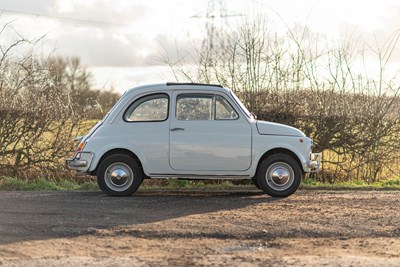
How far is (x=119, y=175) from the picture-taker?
12.8m

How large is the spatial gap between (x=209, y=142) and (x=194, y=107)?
68cm

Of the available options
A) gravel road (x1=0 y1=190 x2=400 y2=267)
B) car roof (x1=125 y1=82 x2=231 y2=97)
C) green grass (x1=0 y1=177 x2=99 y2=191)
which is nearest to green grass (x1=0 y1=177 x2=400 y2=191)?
green grass (x1=0 y1=177 x2=99 y2=191)

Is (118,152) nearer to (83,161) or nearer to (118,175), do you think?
(118,175)

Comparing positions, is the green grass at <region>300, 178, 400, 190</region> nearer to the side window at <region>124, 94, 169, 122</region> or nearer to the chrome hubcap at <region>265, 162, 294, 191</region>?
the chrome hubcap at <region>265, 162, 294, 191</region>

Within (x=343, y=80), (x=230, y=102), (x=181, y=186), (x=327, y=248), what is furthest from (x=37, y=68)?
(x=327, y=248)

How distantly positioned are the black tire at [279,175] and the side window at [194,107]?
4.23 feet

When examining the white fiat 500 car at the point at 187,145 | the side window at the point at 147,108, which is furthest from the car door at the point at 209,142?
the side window at the point at 147,108

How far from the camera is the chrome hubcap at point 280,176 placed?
1288 centimetres

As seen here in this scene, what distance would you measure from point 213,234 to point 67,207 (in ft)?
10.6

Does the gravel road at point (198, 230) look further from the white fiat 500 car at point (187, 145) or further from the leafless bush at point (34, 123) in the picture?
the leafless bush at point (34, 123)

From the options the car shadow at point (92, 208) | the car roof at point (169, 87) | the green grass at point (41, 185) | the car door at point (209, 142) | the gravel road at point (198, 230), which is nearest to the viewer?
the gravel road at point (198, 230)

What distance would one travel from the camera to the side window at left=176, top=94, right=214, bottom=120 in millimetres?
12859

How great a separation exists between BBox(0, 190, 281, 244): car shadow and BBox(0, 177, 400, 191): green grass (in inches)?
39.5

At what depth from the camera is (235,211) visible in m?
11.1
